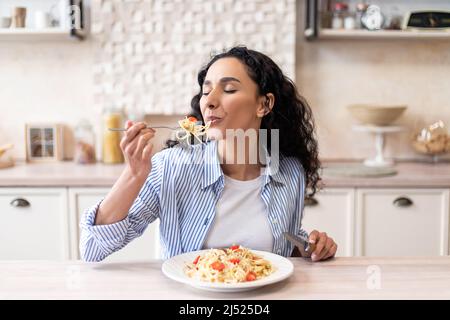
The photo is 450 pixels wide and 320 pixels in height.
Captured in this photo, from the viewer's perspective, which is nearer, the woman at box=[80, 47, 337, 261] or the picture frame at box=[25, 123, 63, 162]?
the woman at box=[80, 47, 337, 261]

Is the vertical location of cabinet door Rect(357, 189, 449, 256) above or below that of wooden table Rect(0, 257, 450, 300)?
below

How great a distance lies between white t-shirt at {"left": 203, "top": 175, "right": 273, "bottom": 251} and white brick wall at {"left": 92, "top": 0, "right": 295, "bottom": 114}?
59.6 inches

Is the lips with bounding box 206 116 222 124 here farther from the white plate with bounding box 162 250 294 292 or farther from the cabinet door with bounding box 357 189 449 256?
the cabinet door with bounding box 357 189 449 256

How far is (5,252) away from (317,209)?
154cm

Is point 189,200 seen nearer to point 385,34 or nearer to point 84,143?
point 84,143

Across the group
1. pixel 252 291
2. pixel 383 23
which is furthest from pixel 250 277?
pixel 383 23

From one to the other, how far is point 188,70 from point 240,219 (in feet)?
5.37

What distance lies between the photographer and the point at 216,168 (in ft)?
5.28

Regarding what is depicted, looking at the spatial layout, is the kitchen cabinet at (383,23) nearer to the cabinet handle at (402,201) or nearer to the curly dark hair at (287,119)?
the cabinet handle at (402,201)

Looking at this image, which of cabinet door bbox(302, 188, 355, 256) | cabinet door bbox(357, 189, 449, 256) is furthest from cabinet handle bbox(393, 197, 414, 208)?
cabinet door bbox(302, 188, 355, 256)

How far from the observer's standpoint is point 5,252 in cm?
267

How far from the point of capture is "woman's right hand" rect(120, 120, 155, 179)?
134 centimetres

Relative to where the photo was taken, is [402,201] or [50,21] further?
[50,21]
